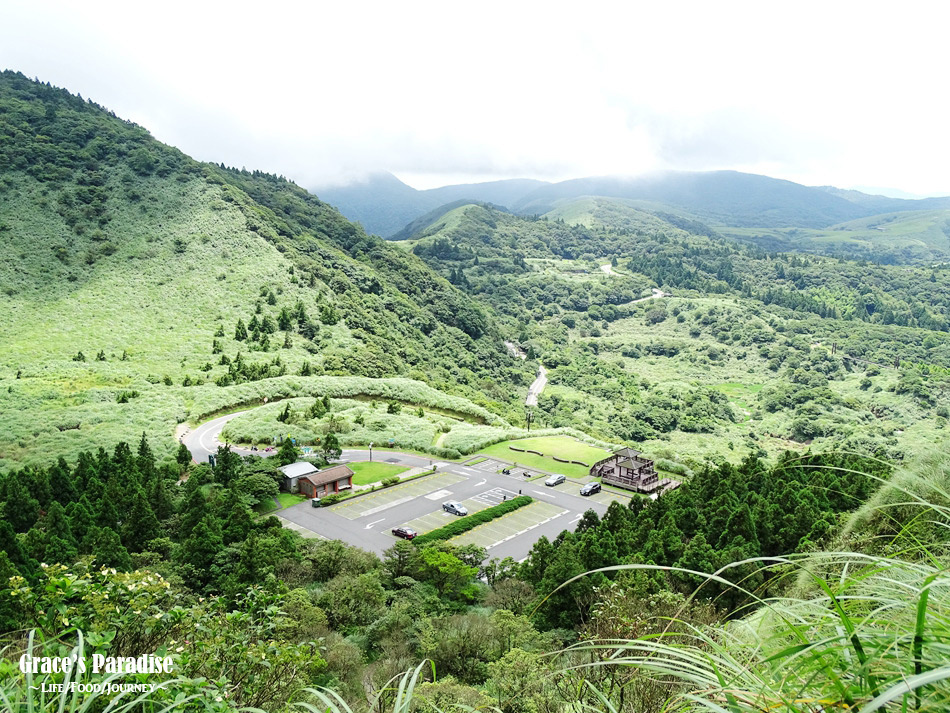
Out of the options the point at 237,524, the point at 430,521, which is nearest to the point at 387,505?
the point at 430,521

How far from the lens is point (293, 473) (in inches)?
1174

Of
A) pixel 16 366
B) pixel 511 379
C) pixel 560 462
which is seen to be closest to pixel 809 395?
pixel 511 379

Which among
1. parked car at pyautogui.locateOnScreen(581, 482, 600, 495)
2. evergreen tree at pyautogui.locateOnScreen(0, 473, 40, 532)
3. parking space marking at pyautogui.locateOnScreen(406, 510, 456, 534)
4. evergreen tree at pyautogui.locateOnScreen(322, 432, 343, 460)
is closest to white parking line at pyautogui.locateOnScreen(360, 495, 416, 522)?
parking space marking at pyautogui.locateOnScreen(406, 510, 456, 534)

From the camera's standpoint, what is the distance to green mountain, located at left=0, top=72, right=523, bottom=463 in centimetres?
3934

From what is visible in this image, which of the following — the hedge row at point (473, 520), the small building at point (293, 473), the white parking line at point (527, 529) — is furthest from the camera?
the small building at point (293, 473)

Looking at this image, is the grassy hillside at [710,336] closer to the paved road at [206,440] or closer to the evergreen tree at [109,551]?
the paved road at [206,440]

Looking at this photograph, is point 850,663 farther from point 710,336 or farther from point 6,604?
point 710,336

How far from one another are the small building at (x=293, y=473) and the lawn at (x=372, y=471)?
279 cm

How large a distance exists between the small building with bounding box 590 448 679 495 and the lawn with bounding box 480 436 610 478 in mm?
1248

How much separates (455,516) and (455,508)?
0.41m

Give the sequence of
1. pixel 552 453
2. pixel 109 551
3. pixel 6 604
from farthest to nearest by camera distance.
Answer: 1. pixel 552 453
2. pixel 109 551
3. pixel 6 604

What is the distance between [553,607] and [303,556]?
8850mm

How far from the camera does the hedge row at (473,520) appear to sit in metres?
25.0

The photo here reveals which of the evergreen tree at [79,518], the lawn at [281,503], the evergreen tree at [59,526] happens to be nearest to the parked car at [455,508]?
the lawn at [281,503]
